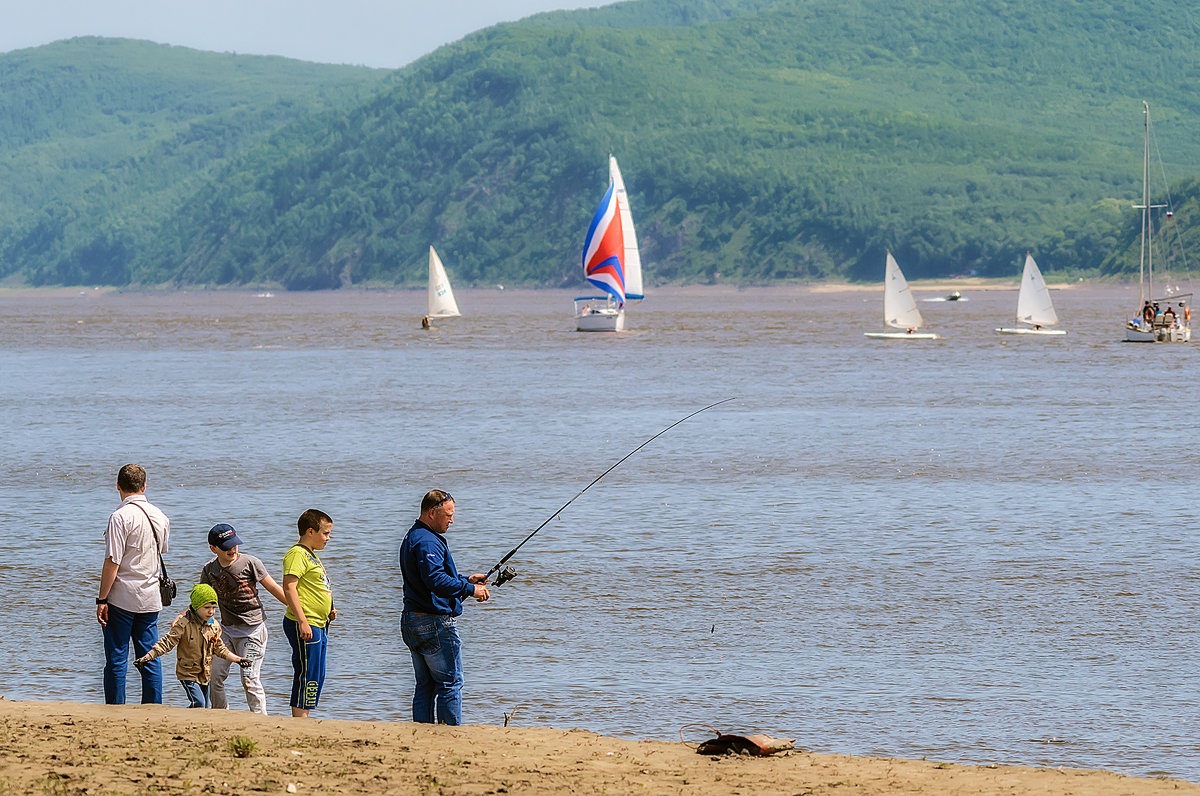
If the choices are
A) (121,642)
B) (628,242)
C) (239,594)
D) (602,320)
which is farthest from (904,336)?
(239,594)

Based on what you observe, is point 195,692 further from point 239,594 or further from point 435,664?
point 435,664

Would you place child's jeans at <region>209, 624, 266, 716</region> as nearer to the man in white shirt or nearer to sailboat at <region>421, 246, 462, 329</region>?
the man in white shirt

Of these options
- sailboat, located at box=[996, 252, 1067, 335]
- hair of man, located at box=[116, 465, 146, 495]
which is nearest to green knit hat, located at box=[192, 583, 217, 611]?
hair of man, located at box=[116, 465, 146, 495]

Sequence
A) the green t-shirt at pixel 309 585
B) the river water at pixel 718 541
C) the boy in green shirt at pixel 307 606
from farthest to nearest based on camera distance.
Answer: the river water at pixel 718 541 → the green t-shirt at pixel 309 585 → the boy in green shirt at pixel 307 606

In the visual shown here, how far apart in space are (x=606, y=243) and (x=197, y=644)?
3046 inches

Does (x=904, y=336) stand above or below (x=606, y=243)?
below

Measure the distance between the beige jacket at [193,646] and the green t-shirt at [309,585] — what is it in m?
0.66

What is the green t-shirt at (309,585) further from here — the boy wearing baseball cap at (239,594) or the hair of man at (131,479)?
the hair of man at (131,479)

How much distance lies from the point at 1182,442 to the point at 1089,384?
70.1 feet

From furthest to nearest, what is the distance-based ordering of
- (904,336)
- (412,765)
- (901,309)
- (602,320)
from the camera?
1. (602,320)
2. (901,309)
3. (904,336)
4. (412,765)

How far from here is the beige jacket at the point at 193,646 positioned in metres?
12.5

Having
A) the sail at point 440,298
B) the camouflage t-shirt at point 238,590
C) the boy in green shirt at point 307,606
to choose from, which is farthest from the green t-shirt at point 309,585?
the sail at point 440,298

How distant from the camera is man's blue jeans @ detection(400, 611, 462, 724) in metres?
12.1

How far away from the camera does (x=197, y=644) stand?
1262 cm
